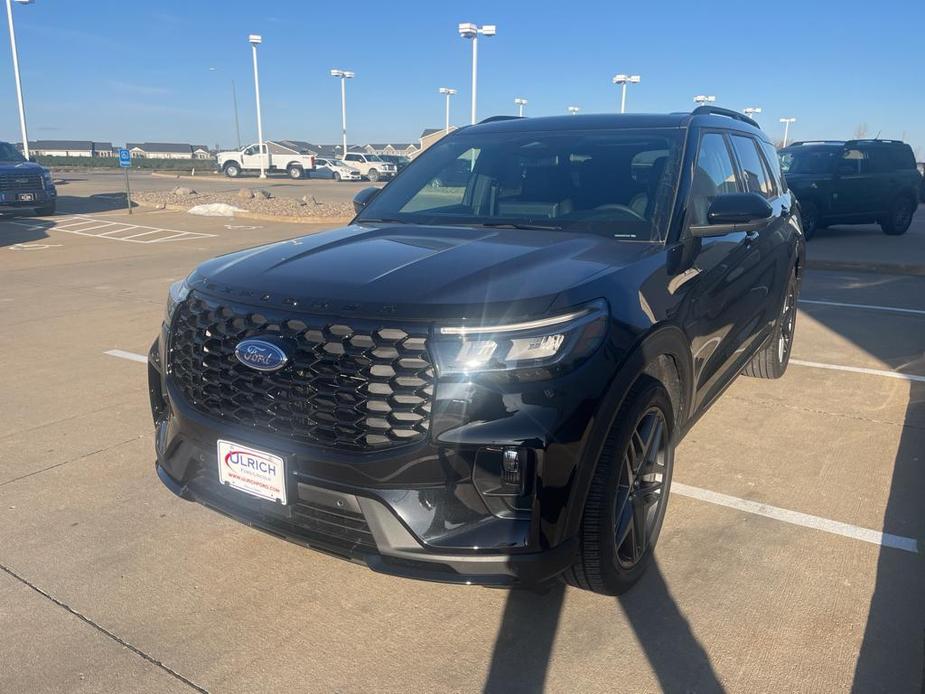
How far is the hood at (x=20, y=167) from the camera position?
675 inches

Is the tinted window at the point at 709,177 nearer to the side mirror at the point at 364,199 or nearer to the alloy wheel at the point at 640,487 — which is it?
the alloy wheel at the point at 640,487

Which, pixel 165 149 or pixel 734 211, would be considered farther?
pixel 165 149

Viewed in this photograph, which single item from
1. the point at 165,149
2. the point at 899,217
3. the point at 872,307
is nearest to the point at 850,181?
the point at 899,217

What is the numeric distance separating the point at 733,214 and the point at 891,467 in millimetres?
1901

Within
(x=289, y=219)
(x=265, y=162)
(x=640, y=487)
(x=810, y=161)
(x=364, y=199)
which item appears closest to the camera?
(x=640, y=487)

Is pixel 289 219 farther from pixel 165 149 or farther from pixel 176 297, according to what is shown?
pixel 165 149

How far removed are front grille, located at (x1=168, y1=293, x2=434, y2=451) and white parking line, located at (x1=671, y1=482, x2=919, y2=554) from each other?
2.02 m

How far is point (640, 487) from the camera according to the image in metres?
2.88

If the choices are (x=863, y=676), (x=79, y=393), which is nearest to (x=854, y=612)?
(x=863, y=676)

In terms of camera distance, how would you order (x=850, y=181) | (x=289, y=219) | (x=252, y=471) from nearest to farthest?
(x=252, y=471), (x=850, y=181), (x=289, y=219)

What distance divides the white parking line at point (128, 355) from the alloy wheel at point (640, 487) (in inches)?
178

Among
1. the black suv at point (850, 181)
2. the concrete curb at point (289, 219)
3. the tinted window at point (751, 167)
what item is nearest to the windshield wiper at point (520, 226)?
the tinted window at point (751, 167)

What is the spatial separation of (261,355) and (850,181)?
14.8 m

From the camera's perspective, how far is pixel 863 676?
2.43 meters
